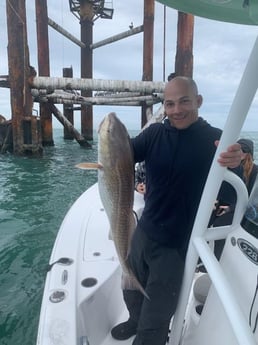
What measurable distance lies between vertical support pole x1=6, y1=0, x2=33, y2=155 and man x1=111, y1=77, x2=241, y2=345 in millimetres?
10816

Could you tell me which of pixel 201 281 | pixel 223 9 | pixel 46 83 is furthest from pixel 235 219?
pixel 46 83

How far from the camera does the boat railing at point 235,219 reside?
3.97 ft

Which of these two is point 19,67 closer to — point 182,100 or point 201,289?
point 201,289

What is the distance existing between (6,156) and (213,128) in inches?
487

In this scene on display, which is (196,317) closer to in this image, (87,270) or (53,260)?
(87,270)

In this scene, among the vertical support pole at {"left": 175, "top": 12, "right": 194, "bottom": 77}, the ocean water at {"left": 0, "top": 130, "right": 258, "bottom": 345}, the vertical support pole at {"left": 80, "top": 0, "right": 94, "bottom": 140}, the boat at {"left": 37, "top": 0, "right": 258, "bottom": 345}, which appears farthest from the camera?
the vertical support pole at {"left": 80, "top": 0, "right": 94, "bottom": 140}

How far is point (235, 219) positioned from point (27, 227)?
486 centimetres

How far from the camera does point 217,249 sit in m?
3.13

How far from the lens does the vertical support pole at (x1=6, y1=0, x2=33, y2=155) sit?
445 inches

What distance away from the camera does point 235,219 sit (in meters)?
1.57

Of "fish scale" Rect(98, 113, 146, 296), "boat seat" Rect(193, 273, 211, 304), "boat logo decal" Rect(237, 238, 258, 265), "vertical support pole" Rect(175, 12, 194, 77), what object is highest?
"vertical support pole" Rect(175, 12, 194, 77)

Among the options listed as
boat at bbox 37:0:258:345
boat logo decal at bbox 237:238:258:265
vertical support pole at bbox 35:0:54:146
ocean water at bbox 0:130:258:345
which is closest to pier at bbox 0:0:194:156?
vertical support pole at bbox 35:0:54:146

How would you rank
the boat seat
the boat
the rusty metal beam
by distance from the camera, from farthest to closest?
the rusty metal beam → the boat seat → the boat

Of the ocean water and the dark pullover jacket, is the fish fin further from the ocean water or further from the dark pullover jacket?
the ocean water
